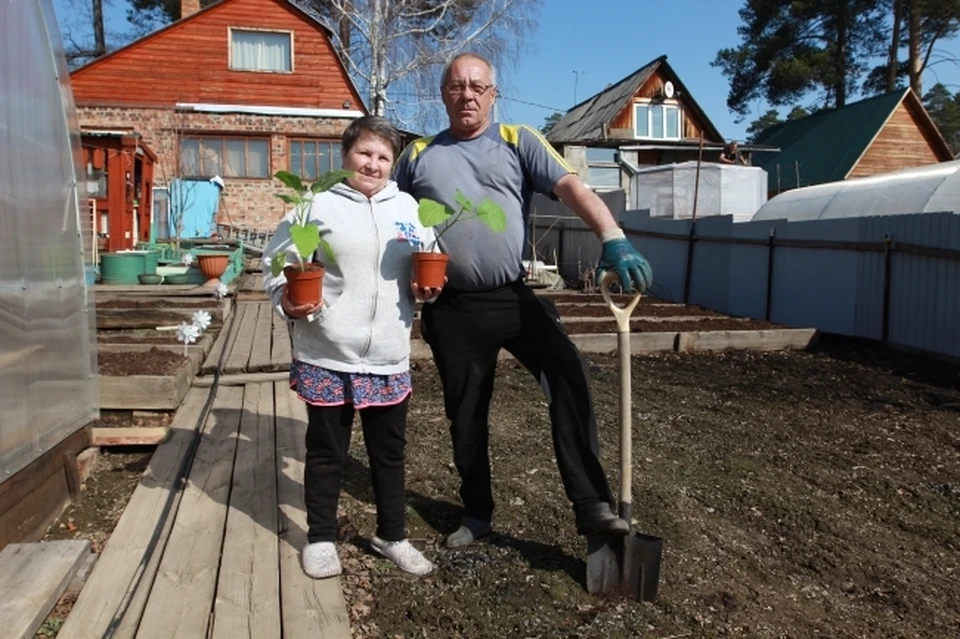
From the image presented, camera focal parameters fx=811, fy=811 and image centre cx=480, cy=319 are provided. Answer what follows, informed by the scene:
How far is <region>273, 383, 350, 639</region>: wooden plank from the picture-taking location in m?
2.29

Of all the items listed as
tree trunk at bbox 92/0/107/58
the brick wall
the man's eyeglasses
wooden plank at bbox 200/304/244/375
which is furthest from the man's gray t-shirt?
tree trunk at bbox 92/0/107/58

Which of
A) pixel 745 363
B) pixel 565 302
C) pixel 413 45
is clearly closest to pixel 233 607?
pixel 745 363

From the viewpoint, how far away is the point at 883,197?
1124cm

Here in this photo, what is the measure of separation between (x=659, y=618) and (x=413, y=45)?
2083 cm

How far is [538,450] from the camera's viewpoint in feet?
14.0

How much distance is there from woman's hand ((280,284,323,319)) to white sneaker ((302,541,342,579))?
2.57ft

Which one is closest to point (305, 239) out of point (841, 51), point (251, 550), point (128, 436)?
point (251, 550)

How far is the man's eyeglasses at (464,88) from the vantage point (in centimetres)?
277

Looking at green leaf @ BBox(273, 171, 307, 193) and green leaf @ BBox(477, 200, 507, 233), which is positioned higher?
green leaf @ BBox(273, 171, 307, 193)

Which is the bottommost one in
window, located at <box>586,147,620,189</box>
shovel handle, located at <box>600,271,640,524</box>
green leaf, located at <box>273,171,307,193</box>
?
shovel handle, located at <box>600,271,640,524</box>

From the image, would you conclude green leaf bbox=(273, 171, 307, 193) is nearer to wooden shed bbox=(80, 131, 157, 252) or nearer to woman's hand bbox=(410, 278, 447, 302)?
woman's hand bbox=(410, 278, 447, 302)

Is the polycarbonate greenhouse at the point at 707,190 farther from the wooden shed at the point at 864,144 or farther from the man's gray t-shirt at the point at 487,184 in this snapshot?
the man's gray t-shirt at the point at 487,184

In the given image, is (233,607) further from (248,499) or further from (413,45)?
(413,45)

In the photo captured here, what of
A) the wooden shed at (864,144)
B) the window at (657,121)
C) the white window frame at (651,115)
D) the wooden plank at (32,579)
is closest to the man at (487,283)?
the wooden plank at (32,579)
